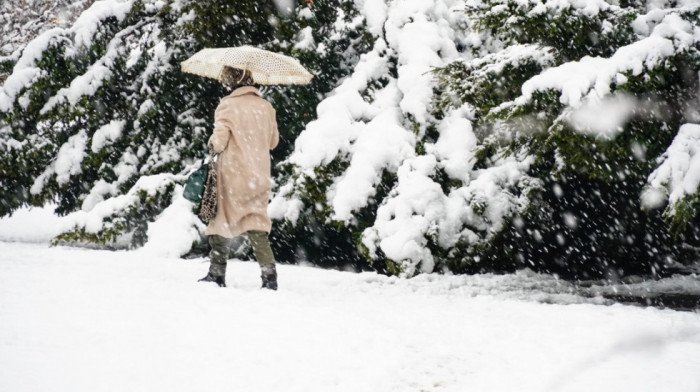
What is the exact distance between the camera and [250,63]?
174 inches

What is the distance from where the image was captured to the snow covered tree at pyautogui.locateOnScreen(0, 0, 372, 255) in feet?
21.4

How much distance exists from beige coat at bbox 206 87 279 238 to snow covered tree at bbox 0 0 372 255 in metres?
2.28

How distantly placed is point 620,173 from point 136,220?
5.30 m

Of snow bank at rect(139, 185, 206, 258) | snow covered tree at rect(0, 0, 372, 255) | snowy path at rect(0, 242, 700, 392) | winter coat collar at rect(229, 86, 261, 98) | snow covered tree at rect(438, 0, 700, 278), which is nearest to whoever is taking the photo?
snowy path at rect(0, 242, 700, 392)

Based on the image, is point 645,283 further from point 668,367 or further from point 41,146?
point 41,146

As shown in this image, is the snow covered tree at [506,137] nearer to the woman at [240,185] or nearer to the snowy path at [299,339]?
the snowy path at [299,339]

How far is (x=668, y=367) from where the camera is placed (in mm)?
2514

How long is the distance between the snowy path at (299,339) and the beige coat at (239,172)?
565 mm

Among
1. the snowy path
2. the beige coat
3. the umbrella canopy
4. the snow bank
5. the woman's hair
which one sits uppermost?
the umbrella canopy

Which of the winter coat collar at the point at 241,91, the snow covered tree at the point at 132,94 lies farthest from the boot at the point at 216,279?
the snow covered tree at the point at 132,94

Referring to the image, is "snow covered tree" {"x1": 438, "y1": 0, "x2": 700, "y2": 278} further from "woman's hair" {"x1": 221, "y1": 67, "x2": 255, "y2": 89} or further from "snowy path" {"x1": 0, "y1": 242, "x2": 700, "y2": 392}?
"woman's hair" {"x1": 221, "y1": 67, "x2": 255, "y2": 89}

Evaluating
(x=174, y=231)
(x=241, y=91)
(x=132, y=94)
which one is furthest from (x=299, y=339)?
(x=132, y=94)

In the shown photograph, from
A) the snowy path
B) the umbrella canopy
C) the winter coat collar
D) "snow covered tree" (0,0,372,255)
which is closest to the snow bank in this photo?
"snow covered tree" (0,0,372,255)

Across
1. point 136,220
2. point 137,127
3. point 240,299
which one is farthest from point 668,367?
point 137,127
